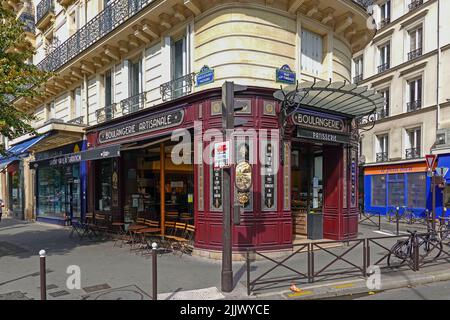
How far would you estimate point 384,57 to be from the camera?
21.9m

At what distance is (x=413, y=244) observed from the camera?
22.4ft

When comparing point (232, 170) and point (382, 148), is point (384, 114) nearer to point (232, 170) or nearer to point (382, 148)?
point (382, 148)

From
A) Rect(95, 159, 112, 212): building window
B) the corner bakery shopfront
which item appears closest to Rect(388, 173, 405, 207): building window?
the corner bakery shopfront

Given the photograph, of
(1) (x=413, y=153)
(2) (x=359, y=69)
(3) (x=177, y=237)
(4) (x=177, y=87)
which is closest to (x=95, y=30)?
(4) (x=177, y=87)

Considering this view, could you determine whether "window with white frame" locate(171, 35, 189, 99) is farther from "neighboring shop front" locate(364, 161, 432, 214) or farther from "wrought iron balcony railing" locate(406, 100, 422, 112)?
"wrought iron balcony railing" locate(406, 100, 422, 112)

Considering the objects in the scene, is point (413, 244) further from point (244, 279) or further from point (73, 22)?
point (73, 22)

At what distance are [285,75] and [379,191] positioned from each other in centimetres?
1605

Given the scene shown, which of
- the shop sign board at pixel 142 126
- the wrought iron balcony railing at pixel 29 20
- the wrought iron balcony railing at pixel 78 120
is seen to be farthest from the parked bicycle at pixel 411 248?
the wrought iron balcony railing at pixel 29 20

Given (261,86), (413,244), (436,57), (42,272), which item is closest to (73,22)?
(261,86)

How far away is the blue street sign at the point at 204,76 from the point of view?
26.9ft

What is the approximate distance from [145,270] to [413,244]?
535 cm

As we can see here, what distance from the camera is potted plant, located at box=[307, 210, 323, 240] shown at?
398 inches

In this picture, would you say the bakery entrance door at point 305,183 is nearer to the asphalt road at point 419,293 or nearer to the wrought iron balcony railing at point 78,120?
the asphalt road at point 419,293

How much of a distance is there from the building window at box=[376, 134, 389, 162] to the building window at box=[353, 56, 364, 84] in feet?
14.2
